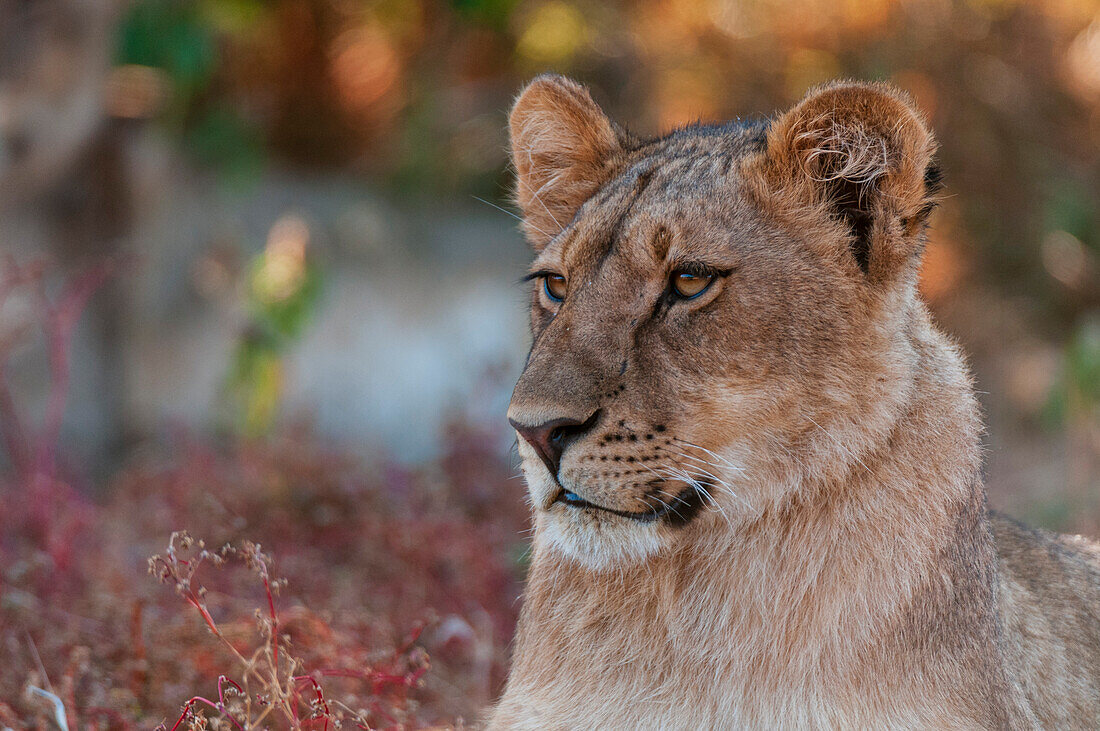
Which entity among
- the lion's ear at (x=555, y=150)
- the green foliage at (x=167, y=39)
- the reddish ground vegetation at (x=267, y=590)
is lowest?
the reddish ground vegetation at (x=267, y=590)

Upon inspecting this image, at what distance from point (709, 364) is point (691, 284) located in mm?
212

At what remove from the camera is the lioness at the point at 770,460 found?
262cm

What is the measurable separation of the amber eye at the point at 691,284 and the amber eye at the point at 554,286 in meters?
0.42

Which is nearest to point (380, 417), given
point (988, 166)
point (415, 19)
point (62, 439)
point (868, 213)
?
point (62, 439)

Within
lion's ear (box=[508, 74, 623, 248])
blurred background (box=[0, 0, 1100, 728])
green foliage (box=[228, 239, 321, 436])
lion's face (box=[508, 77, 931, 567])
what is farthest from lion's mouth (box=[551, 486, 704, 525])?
green foliage (box=[228, 239, 321, 436])

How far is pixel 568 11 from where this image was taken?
1024 centimetres

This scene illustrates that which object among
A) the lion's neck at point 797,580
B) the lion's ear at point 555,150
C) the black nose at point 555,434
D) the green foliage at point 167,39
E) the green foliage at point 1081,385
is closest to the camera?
the black nose at point 555,434

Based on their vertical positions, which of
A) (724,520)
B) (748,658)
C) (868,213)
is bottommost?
(748,658)

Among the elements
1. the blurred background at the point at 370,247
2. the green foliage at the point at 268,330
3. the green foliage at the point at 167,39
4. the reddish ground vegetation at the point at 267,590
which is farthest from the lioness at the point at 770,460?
the green foliage at the point at 167,39

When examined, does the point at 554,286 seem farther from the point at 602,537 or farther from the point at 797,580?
the point at 797,580

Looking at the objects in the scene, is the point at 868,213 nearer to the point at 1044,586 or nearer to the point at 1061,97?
the point at 1044,586

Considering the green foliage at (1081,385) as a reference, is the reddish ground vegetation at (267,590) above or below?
below

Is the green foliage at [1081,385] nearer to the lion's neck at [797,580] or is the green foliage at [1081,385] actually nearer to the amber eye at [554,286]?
the lion's neck at [797,580]

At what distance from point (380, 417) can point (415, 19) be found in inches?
153
